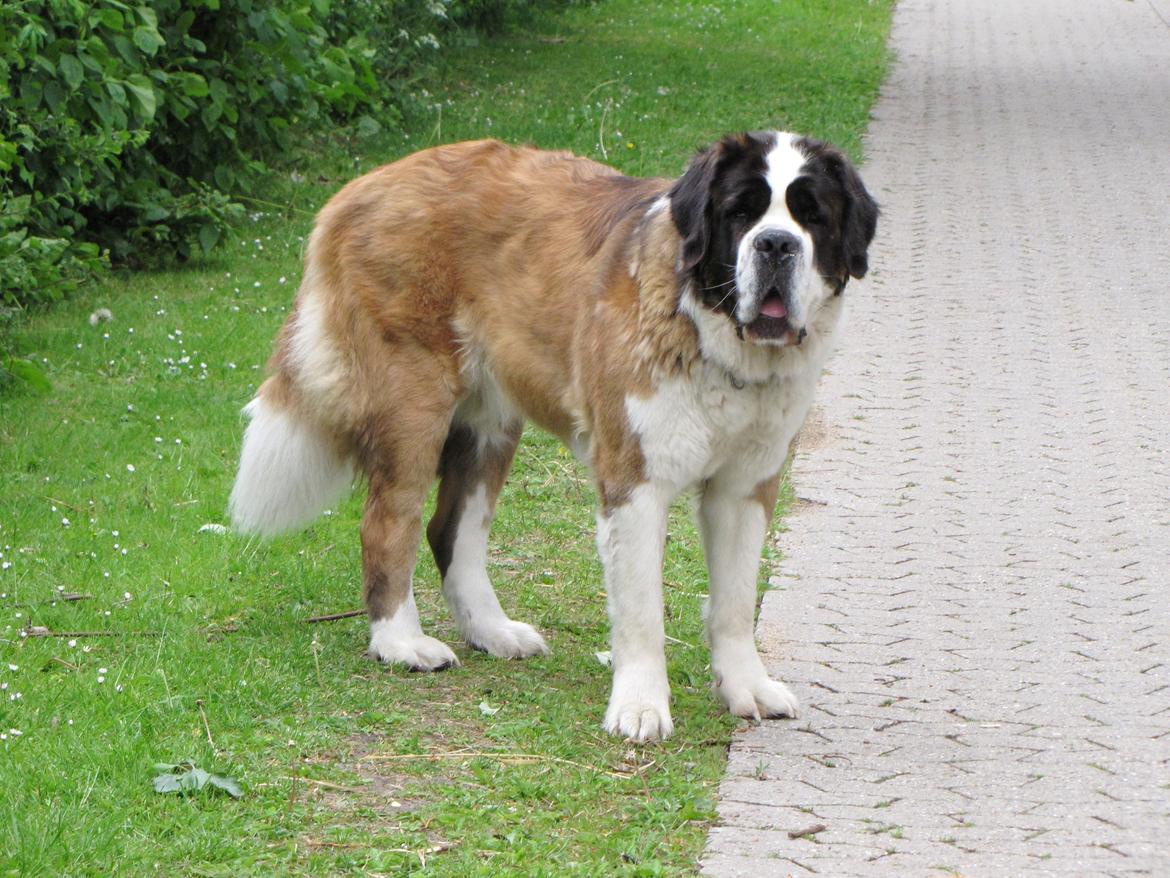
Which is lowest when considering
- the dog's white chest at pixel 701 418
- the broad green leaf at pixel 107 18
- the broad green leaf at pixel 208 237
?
the broad green leaf at pixel 208 237

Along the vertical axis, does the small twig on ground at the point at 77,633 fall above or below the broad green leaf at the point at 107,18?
below

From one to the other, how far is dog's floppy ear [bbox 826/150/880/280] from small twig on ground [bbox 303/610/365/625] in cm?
227

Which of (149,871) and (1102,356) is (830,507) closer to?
(1102,356)

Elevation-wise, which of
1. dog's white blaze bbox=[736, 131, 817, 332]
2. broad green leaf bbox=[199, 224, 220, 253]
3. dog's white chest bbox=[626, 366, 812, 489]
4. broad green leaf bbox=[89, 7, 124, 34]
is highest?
dog's white blaze bbox=[736, 131, 817, 332]

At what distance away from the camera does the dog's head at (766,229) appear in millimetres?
4441

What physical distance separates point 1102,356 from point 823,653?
15.8 ft

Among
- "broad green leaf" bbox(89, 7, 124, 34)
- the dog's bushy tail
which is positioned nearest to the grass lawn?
the dog's bushy tail

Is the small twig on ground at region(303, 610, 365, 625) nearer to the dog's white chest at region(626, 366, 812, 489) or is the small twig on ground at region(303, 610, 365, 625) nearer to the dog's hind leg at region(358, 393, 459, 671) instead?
the dog's hind leg at region(358, 393, 459, 671)

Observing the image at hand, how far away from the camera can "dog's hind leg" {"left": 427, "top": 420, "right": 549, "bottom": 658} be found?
5.61 m

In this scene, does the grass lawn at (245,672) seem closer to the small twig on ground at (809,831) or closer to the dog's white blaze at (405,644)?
the dog's white blaze at (405,644)

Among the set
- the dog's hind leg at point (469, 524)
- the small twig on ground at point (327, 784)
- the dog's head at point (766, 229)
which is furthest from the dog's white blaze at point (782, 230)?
the small twig on ground at point (327, 784)

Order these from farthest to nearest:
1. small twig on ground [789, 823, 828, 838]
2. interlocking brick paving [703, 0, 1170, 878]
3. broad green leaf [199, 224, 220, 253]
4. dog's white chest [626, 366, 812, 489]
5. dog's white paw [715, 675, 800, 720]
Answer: broad green leaf [199, 224, 220, 253], dog's white paw [715, 675, 800, 720], dog's white chest [626, 366, 812, 489], interlocking brick paving [703, 0, 1170, 878], small twig on ground [789, 823, 828, 838]

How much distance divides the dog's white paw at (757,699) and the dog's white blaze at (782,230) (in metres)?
1.12

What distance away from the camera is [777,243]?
4.41 m
